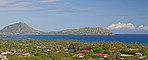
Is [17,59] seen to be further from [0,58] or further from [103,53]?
[103,53]

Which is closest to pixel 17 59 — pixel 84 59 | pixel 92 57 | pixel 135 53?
pixel 84 59

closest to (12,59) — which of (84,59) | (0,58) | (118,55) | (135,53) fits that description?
(0,58)

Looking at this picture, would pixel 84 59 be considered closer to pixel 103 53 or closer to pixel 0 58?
pixel 103 53

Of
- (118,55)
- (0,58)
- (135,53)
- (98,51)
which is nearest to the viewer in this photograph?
(0,58)

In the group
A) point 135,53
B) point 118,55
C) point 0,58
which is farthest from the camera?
point 135,53

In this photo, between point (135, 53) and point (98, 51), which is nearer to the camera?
point (135, 53)

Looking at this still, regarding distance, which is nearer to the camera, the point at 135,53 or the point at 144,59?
the point at 144,59

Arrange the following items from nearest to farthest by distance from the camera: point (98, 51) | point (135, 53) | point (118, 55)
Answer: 1. point (118, 55)
2. point (135, 53)
3. point (98, 51)

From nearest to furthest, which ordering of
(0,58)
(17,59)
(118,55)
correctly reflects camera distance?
(17,59) → (0,58) → (118,55)
